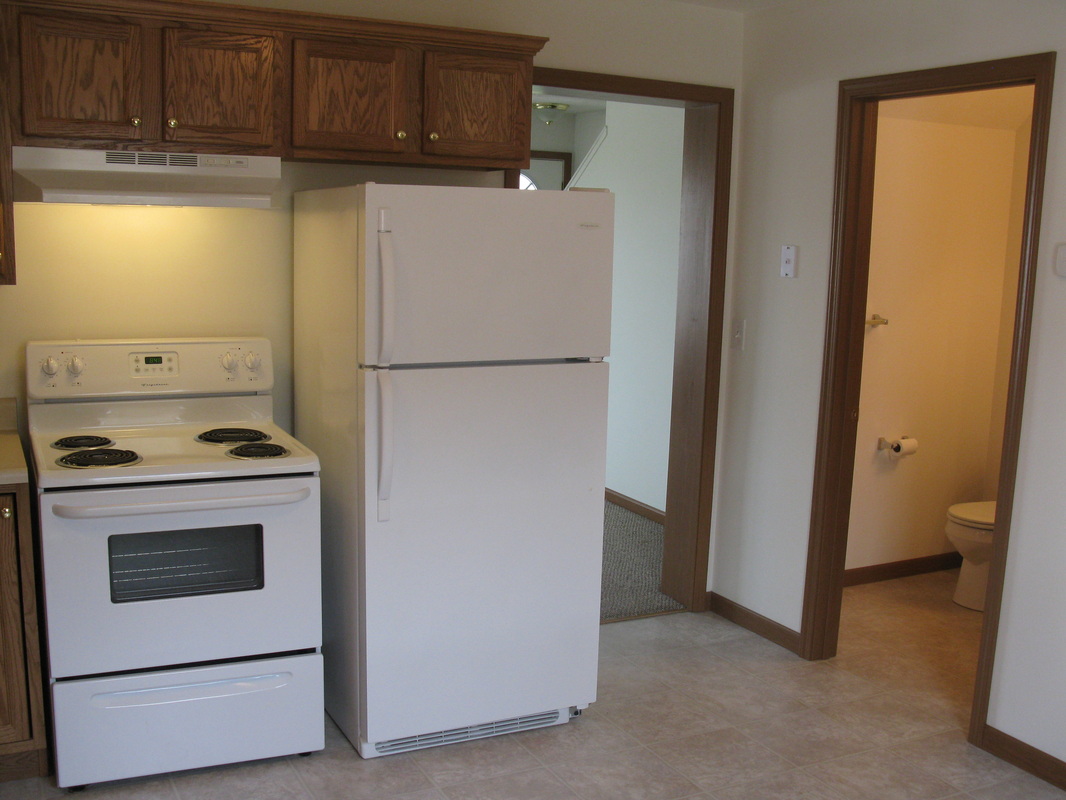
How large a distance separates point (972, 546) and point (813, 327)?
136 centimetres

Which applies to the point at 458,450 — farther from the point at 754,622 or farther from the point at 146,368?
the point at 754,622

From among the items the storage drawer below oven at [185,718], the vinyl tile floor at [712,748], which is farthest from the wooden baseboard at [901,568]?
the storage drawer below oven at [185,718]

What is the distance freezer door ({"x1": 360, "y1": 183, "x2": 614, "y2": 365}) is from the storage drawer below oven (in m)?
0.95

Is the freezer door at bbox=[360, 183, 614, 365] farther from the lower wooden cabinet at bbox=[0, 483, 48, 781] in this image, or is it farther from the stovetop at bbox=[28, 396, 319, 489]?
the lower wooden cabinet at bbox=[0, 483, 48, 781]

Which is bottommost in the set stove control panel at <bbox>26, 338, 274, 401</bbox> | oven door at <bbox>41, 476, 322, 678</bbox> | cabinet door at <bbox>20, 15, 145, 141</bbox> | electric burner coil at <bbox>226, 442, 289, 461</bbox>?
oven door at <bbox>41, 476, 322, 678</bbox>

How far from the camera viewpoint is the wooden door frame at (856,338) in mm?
2791

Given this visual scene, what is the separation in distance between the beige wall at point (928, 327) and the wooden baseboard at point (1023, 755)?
153 centimetres

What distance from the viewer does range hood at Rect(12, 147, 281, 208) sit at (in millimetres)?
2658

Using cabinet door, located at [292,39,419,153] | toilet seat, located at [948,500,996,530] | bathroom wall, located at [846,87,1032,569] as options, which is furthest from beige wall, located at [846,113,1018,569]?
cabinet door, located at [292,39,419,153]

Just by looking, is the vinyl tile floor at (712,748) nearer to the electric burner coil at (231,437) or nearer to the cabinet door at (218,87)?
the electric burner coil at (231,437)

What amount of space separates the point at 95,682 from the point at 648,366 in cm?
353

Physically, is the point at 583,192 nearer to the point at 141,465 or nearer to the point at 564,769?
the point at 141,465

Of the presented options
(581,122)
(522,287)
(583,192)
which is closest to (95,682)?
(522,287)

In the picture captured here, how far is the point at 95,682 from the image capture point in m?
2.57
